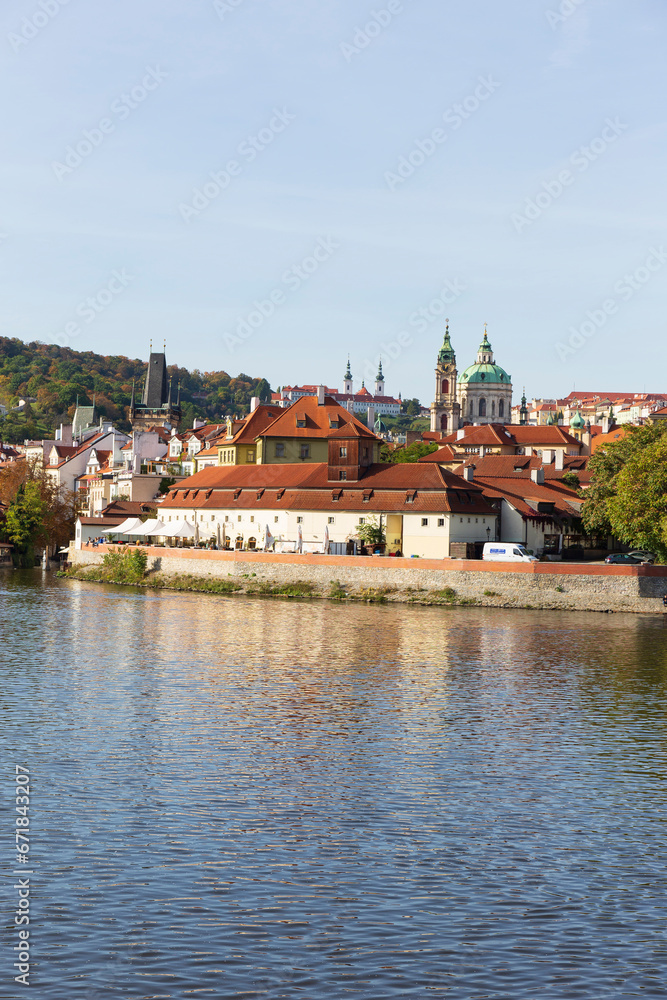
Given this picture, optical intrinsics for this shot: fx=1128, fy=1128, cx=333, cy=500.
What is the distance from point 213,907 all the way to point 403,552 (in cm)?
6308

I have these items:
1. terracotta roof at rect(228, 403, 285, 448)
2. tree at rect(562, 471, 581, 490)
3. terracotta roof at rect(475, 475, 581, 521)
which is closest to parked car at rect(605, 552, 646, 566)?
terracotta roof at rect(475, 475, 581, 521)

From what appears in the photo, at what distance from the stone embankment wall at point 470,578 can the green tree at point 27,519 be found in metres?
39.6

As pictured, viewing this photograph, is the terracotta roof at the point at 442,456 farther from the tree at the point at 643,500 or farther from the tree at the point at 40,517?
the tree at the point at 643,500

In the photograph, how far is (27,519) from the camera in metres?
115

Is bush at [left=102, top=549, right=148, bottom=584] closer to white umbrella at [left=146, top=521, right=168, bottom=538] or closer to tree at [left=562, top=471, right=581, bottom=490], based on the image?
white umbrella at [left=146, top=521, right=168, bottom=538]

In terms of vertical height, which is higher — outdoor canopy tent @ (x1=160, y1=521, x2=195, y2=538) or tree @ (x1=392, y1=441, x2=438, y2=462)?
tree @ (x1=392, y1=441, x2=438, y2=462)

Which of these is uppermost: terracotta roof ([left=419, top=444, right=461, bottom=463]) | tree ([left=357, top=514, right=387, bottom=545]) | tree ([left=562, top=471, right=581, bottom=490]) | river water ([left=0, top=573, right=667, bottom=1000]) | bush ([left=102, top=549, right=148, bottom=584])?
terracotta roof ([left=419, top=444, right=461, bottom=463])

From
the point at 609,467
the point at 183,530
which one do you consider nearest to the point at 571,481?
the point at 609,467

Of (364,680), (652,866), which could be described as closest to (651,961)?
(652,866)

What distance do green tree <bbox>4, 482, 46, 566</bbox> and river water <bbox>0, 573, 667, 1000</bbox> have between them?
74474 millimetres

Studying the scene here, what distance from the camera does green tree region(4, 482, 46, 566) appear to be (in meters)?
115

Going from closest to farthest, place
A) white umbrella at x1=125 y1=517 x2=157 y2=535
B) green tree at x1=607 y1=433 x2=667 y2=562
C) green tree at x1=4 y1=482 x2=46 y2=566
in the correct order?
green tree at x1=607 y1=433 x2=667 y2=562
white umbrella at x1=125 y1=517 x2=157 y2=535
green tree at x1=4 y1=482 x2=46 y2=566

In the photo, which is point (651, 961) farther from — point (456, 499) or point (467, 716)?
point (456, 499)

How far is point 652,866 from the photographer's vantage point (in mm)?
19312
